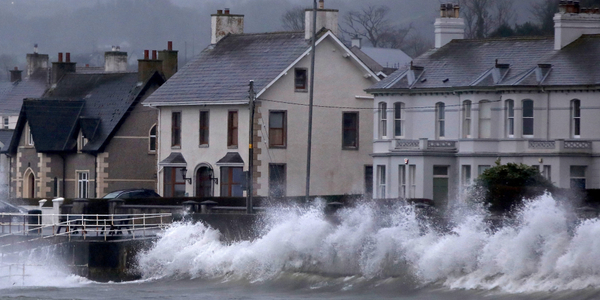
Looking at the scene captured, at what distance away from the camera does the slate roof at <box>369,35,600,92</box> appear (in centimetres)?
4766

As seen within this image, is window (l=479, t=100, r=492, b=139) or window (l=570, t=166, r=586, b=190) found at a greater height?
window (l=479, t=100, r=492, b=139)

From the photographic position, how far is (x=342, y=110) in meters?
56.2

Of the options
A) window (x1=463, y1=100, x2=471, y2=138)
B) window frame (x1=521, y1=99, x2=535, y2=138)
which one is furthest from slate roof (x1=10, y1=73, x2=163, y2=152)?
window frame (x1=521, y1=99, x2=535, y2=138)

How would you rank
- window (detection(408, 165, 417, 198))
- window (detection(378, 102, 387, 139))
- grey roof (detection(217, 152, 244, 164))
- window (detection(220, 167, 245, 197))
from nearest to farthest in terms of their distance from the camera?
window (detection(408, 165, 417, 198)) → window (detection(378, 102, 387, 139)) → grey roof (detection(217, 152, 244, 164)) → window (detection(220, 167, 245, 197))

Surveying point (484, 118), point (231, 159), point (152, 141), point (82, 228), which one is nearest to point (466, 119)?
point (484, 118)

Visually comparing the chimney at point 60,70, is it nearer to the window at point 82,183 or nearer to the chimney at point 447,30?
the window at point 82,183

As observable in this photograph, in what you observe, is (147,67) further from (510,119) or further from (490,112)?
(510,119)

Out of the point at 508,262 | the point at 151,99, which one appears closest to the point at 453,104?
the point at 151,99

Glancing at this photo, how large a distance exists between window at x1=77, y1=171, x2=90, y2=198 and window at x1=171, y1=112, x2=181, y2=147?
7.97 m

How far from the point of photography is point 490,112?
4900 centimetres

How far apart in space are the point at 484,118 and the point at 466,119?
0.81 m

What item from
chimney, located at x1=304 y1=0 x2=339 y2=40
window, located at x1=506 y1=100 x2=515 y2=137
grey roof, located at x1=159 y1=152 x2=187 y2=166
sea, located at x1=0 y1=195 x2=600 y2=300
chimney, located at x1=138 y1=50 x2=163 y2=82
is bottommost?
sea, located at x1=0 y1=195 x2=600 y2=300

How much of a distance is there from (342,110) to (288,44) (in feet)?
12.9

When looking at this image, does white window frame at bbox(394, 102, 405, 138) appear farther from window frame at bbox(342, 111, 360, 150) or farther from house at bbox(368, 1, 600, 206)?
window frame at bbox(342, 111, 360, 150)
